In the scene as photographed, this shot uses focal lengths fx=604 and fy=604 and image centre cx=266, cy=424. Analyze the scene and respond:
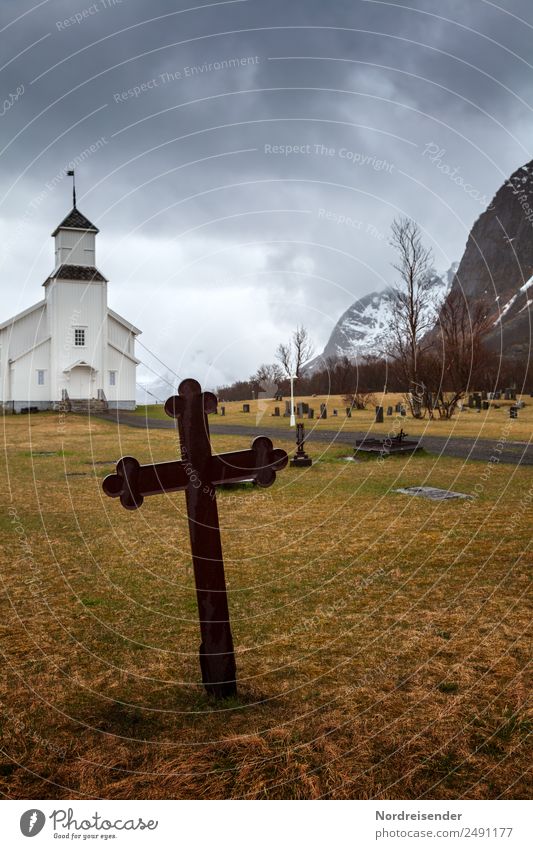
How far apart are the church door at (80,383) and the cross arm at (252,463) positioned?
151ft

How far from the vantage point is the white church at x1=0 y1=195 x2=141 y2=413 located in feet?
156

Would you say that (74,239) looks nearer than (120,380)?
Yes

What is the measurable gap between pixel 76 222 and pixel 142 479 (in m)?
49.5

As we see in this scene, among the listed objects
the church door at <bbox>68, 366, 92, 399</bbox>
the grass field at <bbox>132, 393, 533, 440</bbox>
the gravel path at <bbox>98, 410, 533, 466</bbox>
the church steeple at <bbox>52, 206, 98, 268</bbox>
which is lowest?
the gravel path at <bbox>98, 410, 533, 466</bbox>

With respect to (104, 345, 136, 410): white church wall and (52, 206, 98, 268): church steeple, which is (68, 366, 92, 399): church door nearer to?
(104, 345, 136, 410): white church wall

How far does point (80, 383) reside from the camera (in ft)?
160

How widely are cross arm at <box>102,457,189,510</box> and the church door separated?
152 feet

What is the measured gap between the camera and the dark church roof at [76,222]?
4791 cm

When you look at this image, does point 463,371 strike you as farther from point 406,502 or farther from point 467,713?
point 467,713
